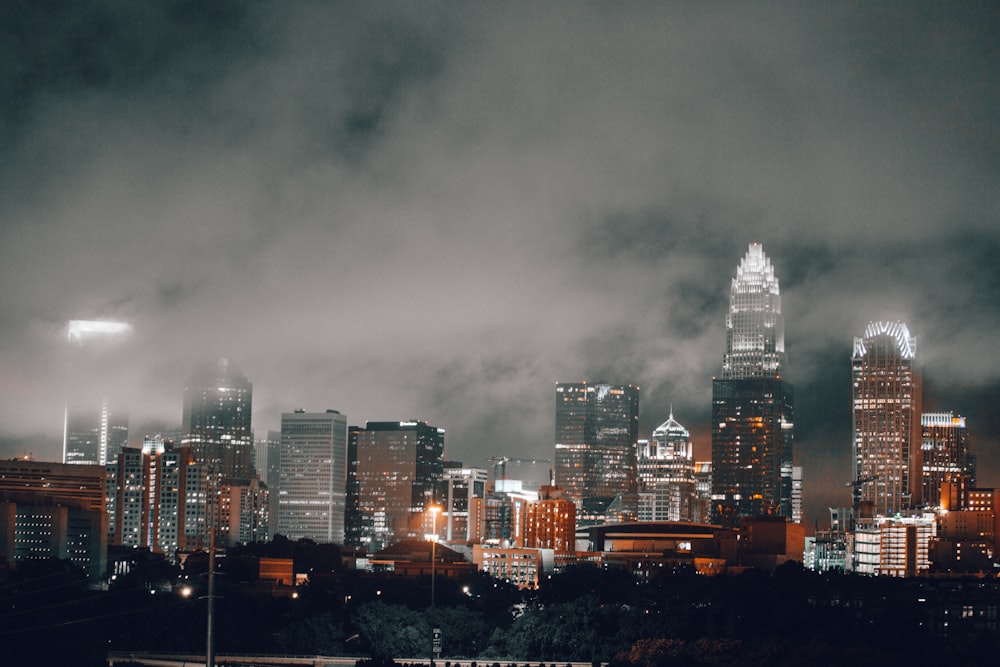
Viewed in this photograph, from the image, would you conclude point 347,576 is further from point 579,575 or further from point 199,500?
point 199,500

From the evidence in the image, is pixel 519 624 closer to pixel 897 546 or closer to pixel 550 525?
pixel 550 525

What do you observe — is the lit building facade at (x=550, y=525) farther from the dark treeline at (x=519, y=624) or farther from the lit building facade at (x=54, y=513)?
the dark treeline at (x=519, y=624)

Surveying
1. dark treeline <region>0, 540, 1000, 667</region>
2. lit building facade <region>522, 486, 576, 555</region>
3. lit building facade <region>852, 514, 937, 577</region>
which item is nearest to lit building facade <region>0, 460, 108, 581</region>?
dark treeline <region>0, 540, 1000, 667</region>

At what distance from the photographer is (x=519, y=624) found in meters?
78.4

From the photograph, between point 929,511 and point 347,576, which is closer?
point 347,576

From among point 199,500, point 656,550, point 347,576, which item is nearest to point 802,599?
point 347,576

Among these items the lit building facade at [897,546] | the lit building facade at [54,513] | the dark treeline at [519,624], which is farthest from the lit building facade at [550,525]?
the dark treeline at [519,624]

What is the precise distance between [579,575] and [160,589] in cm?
3176

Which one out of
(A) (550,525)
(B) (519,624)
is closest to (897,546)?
(A) (550,525)

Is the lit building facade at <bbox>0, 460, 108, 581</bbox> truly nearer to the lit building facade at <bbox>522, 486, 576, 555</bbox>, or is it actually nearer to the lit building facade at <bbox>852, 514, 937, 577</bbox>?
the lit building facade at <bbox>522, 486, 576, 555</bbox>

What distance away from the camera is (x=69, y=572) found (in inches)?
4006

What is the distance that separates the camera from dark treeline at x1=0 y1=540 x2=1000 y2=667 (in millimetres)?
66875

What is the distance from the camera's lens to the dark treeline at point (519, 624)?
66.9m

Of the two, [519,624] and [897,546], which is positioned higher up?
[897,546]
